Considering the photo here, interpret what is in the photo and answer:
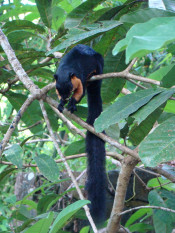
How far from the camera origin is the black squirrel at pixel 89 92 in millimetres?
1565

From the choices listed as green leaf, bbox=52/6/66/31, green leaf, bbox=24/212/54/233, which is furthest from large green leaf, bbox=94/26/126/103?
green leaf, bbox=24/212/54/233

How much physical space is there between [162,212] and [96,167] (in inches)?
15.5

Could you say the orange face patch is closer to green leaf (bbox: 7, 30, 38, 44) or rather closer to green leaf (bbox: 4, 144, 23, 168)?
green leaf (bbox: 7, 30, 38, 44)

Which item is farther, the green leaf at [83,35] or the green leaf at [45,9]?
the green leaf at [45,9]

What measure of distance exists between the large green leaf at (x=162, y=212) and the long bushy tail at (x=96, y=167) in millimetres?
256

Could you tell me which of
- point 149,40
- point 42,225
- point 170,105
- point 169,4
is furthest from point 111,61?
point 149,40

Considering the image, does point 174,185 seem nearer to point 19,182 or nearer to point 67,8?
point 67,8

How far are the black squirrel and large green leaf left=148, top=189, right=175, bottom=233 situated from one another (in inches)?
10.1

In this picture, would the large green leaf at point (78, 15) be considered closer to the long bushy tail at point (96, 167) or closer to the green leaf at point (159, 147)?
the long bushy tail at point (96, 167)

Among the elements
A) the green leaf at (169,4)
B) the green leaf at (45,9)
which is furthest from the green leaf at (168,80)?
the green leaf at (45,9)

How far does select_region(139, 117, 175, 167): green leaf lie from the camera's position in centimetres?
78

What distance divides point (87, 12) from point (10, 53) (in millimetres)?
445

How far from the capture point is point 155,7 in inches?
45.3

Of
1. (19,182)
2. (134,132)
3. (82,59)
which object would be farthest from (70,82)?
(19,182)
